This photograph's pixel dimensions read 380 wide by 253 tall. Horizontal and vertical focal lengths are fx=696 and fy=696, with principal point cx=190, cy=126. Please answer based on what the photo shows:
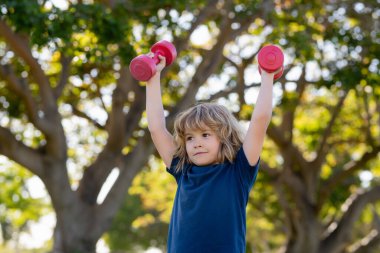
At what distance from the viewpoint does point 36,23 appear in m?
7.96

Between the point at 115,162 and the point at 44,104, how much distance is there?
1.50 meters

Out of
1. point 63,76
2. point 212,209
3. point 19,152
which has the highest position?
point 63,76

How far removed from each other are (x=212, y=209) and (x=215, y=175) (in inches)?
6.5

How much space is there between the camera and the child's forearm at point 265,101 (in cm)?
302

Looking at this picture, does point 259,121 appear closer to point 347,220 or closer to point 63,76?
point 63,76

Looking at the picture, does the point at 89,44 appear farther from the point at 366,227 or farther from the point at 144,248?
the point at 144,248

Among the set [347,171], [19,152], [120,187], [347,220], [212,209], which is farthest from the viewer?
[347,220]

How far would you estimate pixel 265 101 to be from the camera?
9.97 feet

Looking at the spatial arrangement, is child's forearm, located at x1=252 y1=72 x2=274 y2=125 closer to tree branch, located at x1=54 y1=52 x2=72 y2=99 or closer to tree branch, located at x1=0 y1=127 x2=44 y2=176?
tree branch, located at x1=0 y1=127 x2=44 y2=176

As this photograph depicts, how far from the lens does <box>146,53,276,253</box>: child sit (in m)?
2.94

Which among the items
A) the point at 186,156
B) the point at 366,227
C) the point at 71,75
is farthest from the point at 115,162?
the point at 366,227

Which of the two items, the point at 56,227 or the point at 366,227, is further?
the point at 366,227

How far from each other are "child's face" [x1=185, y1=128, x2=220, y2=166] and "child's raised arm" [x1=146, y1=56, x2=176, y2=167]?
264 mm

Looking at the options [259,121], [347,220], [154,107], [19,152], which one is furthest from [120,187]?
[259,121]
